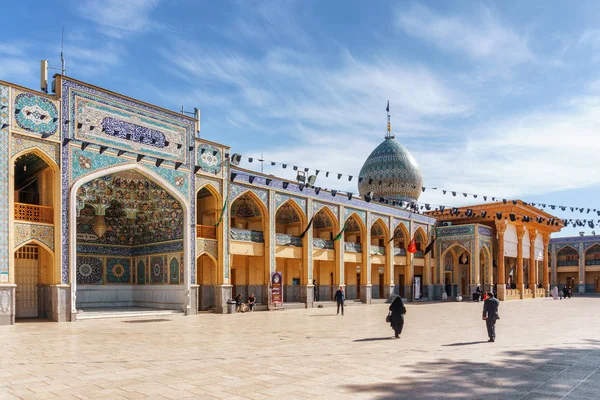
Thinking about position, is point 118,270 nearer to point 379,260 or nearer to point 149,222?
point 149,222

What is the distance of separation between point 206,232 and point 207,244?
53 centimetres

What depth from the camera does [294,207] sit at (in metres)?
27.4

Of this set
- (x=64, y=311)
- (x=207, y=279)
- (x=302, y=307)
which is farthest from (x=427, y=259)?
(x=64, y=311)

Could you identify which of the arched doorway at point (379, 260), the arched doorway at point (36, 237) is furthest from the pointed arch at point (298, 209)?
the arched doorway at point (36, 237)

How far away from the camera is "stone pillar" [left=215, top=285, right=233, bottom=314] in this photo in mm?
22672

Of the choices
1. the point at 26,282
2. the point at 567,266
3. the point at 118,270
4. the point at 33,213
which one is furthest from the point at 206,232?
the point at 567,266

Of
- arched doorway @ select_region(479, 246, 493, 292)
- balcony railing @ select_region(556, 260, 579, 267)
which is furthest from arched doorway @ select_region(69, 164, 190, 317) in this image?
balcony railing @ select_region(556, 260, 579, 267)

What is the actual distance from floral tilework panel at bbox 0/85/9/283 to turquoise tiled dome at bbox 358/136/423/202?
28937 millimetres

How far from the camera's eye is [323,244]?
1152 inches

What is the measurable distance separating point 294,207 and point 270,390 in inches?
813

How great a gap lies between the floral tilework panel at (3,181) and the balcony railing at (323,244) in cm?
1593

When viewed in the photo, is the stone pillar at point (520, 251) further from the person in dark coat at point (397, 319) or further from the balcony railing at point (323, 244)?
the person in dark coat at point (397, 319)

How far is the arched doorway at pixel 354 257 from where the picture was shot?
3138 centimetres

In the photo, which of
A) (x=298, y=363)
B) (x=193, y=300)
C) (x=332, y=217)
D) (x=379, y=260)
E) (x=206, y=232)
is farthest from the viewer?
(x=379, y=260)
